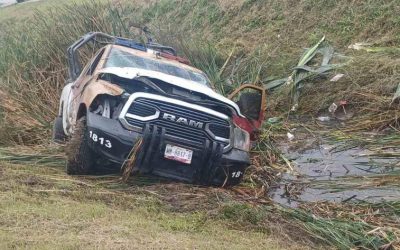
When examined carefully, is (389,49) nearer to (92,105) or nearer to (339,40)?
(339,40)

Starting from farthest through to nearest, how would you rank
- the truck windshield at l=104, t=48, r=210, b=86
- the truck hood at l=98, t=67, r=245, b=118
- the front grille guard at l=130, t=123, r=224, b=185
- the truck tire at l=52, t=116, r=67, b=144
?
the truck tire at l=52, t=116, r=67, b=144 → the truck windshield at l=104, t=48, r=210, b=86 → the truck hood at l=98, t=67, r=245, b=118 → the front grille guard at l=130, t=123, r=224, b=185

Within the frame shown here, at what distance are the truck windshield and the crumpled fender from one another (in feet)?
2.25

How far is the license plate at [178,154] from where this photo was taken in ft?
21.3

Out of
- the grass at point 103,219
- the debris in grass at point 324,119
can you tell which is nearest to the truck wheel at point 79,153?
the grass at point 103,219

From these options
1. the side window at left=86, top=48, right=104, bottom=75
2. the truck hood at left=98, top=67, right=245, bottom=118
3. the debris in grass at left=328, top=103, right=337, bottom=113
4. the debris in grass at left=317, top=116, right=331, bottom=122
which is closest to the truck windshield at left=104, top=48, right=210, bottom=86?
the side window at left=86, top=48, right=104, bottom=75

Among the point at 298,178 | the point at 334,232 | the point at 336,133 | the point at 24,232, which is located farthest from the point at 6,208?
the point at 336,133

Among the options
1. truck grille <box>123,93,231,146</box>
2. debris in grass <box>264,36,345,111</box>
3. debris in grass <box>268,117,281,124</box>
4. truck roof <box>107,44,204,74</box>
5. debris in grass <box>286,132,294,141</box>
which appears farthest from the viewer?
debris in grass <box>264,36,345,111</box>


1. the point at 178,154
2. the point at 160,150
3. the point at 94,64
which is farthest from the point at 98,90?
the point at 94,64

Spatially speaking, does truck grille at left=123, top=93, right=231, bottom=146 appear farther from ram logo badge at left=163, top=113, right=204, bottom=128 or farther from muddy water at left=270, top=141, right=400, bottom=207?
muddy water at left=270, top=141, right=400, bottom=207

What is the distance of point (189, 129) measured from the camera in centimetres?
664

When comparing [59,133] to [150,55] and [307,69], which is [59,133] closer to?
[150,55]

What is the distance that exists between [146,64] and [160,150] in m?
2.21

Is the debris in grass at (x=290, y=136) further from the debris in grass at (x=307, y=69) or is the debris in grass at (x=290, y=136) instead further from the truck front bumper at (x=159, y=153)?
the truck front bumper at (x=159, y=153)

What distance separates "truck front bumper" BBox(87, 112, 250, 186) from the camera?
6426 millimetres
